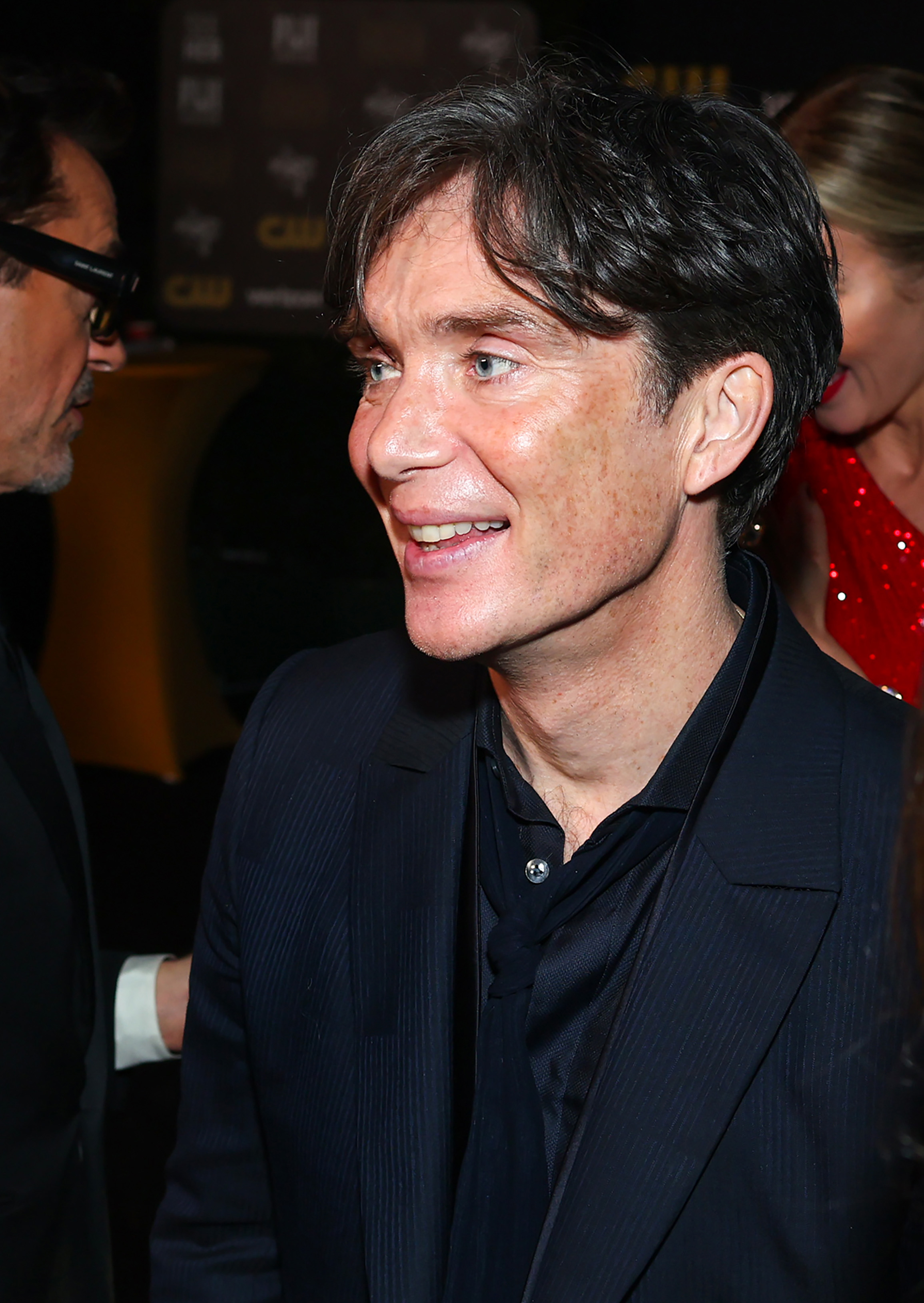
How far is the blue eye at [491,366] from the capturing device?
1354 mm

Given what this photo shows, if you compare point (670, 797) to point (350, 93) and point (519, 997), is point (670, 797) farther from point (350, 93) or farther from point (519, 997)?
point (350, 93)

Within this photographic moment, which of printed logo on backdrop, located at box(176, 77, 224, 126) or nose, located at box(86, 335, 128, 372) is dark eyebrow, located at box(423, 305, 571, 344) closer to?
nose, located at box(86, 335, 128, 372)

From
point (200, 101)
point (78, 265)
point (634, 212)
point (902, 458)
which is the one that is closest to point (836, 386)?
point (902, 458)

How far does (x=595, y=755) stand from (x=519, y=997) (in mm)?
288

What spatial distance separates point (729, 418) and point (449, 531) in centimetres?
35

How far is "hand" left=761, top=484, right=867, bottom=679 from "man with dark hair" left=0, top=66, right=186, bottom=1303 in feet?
4.23

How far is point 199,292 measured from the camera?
7164mm

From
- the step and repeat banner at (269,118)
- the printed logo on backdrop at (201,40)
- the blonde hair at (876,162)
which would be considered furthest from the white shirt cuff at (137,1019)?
the printed logo on backdrop at (201,40)

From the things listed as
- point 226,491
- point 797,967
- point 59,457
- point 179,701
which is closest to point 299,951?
point 797,967

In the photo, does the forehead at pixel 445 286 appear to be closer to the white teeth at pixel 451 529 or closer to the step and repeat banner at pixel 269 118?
the white teeth at pixel 451 529

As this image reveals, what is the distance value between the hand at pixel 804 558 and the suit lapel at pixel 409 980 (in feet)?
3.62

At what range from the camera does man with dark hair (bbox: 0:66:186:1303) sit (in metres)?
1.70

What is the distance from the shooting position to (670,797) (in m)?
1.40

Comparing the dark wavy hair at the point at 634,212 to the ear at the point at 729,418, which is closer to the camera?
the dark wavy hair at the point at 634,212
